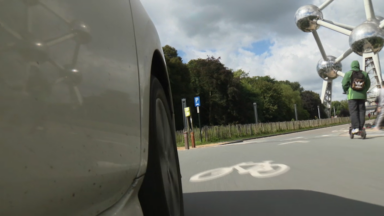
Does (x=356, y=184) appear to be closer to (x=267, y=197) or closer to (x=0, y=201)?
(x=267, y=197)

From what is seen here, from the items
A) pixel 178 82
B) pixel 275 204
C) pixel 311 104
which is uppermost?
pixel 178 82

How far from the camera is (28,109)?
2.86 feet

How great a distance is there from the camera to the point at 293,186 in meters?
3.85

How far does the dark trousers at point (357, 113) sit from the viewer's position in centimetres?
755

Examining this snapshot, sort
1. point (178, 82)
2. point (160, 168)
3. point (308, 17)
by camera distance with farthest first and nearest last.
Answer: point (178, 82) < point (308, 17) < point (160, 168)

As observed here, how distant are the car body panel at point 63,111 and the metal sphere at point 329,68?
48710 millimetres

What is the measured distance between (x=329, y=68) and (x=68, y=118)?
49426 mm

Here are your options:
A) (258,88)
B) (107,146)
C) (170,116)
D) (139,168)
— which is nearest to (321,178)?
(170,116)

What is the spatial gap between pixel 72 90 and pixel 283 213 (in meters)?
2.38

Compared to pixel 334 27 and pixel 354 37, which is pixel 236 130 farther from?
pixel 334 27

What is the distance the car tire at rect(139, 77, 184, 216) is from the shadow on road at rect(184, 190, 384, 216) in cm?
77

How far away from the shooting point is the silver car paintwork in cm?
83

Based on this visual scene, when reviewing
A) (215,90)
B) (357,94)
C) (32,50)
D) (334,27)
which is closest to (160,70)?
(32,50)

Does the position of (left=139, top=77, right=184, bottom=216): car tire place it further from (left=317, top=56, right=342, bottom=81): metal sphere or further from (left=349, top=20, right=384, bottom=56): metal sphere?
(left=317, top=56, right=342, bottom=81): metal sphere
